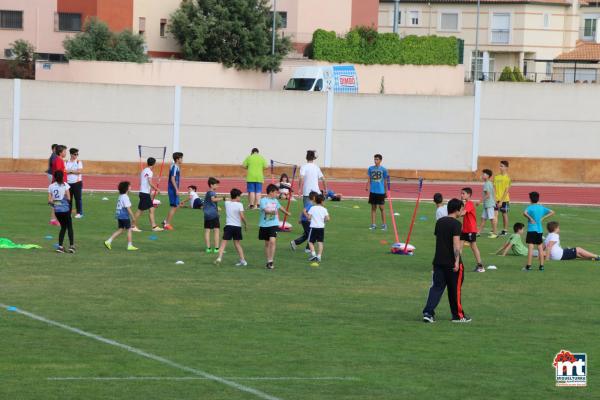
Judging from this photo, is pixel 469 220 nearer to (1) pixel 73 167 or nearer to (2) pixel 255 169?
(1) pixel 73 167

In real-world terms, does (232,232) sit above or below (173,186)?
below

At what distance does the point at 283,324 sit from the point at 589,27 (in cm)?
9552

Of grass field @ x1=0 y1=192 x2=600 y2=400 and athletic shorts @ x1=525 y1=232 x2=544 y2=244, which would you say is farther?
athletic shorts @ x1=525 y1=232 x2=544 y2=244

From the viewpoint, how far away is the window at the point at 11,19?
70.2 metres

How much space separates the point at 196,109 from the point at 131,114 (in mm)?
2476

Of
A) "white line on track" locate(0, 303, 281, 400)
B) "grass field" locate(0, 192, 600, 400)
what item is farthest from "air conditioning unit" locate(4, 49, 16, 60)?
"white line on track" locate(0, 303, 281, 400)

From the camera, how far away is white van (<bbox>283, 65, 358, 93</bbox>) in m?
64.9

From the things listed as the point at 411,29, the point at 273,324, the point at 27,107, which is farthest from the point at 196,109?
the point at 411,29

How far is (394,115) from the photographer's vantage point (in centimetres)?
5009

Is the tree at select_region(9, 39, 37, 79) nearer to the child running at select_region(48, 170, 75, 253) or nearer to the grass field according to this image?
the grass field

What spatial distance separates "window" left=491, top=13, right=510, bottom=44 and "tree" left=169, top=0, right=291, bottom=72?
35201mm

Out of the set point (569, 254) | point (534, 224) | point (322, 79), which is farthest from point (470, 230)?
point (322, 79)

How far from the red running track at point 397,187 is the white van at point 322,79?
16.6 metres

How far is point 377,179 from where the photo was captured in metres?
31.8
